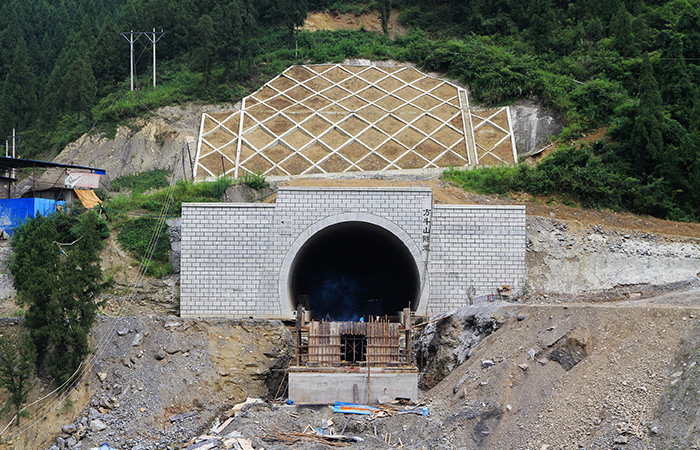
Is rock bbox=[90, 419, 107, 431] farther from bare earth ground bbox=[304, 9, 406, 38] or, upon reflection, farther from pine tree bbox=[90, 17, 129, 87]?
bare earth ground bbox=[304, 9, 406, 38]

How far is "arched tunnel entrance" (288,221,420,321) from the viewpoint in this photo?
27344mm

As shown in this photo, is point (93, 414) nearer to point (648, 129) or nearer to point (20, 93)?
point (648, 129)

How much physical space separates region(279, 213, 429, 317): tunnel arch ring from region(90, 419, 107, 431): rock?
6.68 metres

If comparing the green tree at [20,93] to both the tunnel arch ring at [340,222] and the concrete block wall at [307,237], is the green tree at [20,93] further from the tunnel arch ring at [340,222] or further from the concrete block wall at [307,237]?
the tunnel arch ring at [340,222]

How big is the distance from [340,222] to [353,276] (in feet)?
21.5

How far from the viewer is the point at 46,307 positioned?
19.7m

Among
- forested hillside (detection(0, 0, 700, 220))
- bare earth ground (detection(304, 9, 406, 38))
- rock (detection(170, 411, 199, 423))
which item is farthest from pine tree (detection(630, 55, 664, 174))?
bare earth ground (detection(304, 9, 406, 38))

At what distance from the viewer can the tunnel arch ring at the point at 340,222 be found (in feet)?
76.3

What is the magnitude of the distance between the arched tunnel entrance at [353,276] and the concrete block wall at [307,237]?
2.46 metres

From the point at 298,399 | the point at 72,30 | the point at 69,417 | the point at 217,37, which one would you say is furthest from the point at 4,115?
the point at 298,399

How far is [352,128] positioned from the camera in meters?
33.0

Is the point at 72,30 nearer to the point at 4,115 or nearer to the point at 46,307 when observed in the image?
→ the point at 4,115

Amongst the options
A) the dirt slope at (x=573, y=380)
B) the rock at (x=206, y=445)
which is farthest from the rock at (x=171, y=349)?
the dirt slope at (x=573, y=380)

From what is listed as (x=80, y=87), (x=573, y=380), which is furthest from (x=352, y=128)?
(x=573, y=380)
